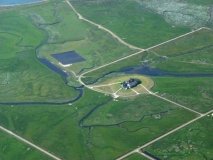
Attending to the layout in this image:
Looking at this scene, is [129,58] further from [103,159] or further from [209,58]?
[103,159]

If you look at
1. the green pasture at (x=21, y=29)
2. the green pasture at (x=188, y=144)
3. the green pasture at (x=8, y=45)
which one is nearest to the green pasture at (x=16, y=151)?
the green pasture at (x=188, y=144)

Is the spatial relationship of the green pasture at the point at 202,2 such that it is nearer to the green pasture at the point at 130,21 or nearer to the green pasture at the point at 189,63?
the green pasture at the point at 130,21

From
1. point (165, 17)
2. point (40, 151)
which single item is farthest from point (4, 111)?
point (165, 17)

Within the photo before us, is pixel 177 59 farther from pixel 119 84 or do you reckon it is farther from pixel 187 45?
pixel 119 84

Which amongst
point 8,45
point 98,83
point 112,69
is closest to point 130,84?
point 98,83

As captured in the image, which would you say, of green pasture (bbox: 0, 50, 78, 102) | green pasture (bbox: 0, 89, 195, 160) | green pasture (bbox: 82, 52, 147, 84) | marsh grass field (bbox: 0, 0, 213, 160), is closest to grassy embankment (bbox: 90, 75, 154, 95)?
marsh grass field (bbox: 0, 0, 213, 160)
